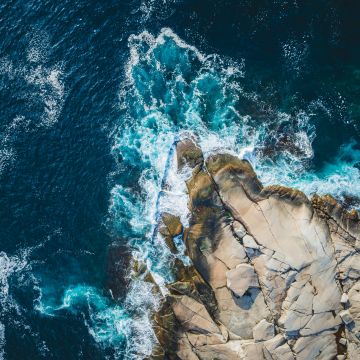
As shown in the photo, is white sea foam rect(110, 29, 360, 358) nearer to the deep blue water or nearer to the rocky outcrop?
the deep blue water

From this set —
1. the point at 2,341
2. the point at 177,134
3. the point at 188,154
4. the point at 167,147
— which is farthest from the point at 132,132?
the point at 2,341

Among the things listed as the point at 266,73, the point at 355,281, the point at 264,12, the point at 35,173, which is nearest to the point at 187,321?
the point at 355,281

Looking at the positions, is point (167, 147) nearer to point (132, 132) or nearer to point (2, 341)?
point (132, 132)

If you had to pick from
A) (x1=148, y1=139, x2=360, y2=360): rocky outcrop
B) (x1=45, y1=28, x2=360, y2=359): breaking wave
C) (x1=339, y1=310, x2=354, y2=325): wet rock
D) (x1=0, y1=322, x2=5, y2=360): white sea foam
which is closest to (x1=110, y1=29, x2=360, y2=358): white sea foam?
(x1=45, y1=28, x2=360, y2=359): breaking wave

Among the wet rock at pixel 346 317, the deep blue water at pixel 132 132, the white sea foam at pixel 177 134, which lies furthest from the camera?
the white sea foam at pixel 177 134

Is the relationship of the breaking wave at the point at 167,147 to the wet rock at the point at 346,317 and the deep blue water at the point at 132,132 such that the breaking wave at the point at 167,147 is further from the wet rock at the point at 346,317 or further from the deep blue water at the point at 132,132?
the wet rock at the point at 346,317

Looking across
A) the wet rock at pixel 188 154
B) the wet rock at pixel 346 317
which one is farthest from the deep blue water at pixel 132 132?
the wet rock at pixel 346 317
